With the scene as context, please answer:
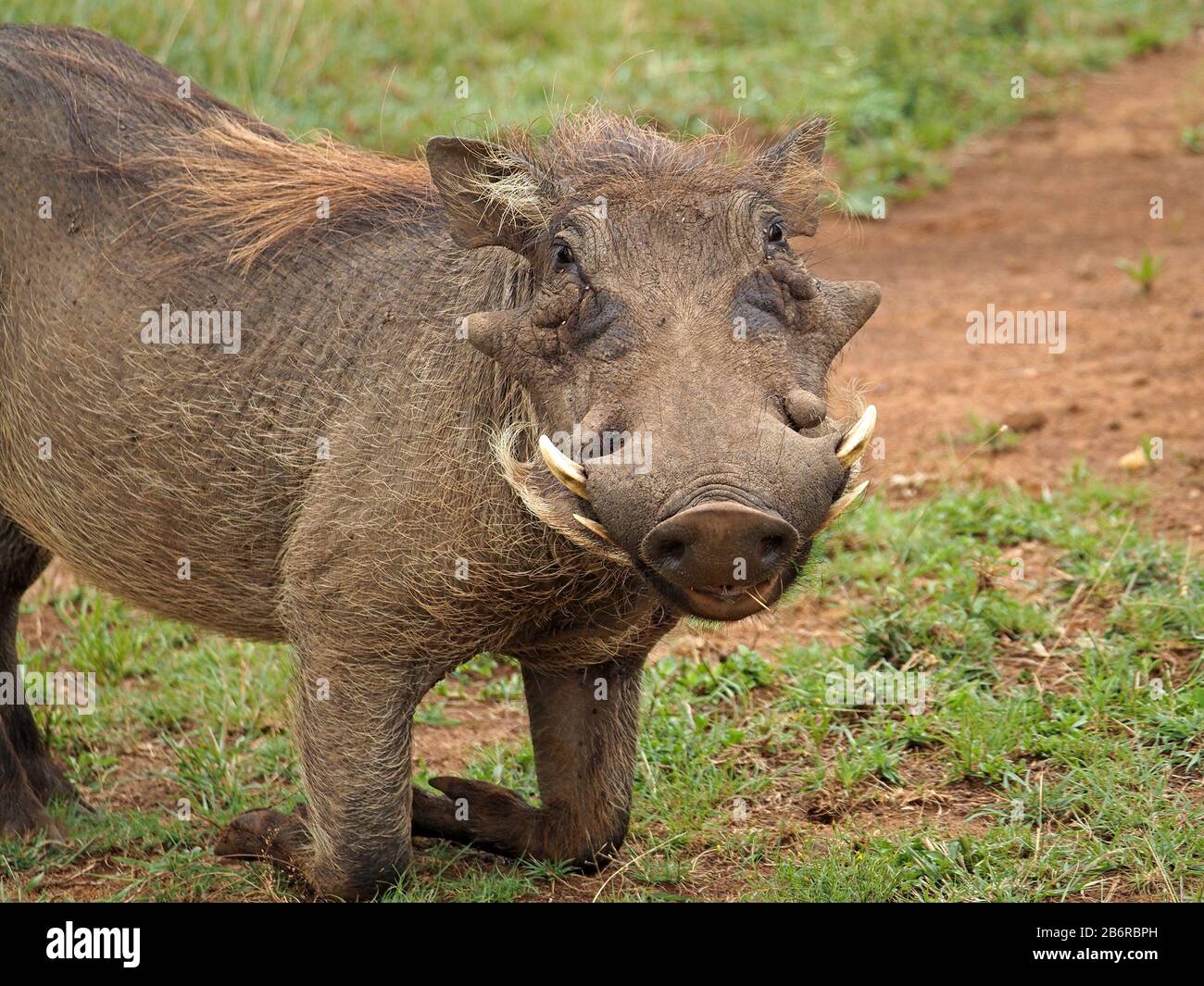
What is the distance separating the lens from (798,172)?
354 centimetres

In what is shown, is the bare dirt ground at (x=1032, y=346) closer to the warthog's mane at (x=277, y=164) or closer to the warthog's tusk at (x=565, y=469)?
the warthog's mane at (x=277, y=164)

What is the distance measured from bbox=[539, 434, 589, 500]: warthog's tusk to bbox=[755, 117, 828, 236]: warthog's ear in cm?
83

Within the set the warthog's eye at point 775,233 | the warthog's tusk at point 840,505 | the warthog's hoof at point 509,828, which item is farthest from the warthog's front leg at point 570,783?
the warthog's eye at point 775,233

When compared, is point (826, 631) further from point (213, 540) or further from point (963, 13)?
point (963, 13)

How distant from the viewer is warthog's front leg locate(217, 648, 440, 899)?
3.59 meters

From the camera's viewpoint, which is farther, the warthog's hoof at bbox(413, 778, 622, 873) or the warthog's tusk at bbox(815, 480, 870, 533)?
the warthog's hoof at bbox(413, 778, 622, 873)

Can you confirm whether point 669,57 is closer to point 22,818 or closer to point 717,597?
point 22,818

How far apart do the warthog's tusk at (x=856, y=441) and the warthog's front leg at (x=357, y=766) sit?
1159 mm

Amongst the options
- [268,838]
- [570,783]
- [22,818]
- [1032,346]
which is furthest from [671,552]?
[1032,346]

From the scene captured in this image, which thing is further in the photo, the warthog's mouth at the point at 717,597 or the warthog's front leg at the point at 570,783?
the warthog's front leg at the point at 570,783

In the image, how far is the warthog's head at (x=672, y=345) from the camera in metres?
2.80

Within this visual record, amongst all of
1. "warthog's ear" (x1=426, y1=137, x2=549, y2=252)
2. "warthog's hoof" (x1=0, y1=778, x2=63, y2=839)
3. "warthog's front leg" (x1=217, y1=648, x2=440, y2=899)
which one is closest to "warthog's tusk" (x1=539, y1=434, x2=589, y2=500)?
"warthog's ear" (x1=426, y1=137, x2=549, y2=252)

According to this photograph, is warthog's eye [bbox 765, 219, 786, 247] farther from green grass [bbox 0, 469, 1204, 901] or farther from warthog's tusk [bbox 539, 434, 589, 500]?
green grass [bbox 0, 469, 1204, 901]

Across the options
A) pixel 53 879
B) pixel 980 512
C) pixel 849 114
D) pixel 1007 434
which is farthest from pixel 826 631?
pixel 849 114
